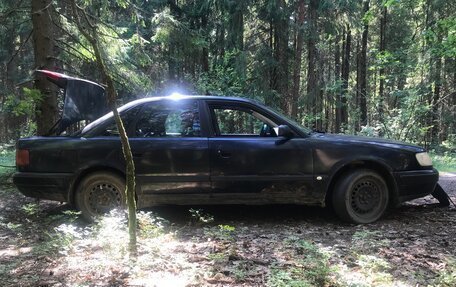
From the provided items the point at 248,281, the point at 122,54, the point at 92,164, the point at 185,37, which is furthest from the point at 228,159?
the point at 185,37

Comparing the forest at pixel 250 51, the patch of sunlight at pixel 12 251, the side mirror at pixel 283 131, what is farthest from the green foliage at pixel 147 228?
the forest at pixel 250 51

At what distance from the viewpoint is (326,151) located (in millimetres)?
5797

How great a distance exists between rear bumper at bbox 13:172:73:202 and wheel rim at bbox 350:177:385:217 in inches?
157

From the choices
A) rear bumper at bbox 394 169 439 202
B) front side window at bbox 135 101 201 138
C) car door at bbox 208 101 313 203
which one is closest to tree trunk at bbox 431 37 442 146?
rear bumper at bbox 394 169 439 202

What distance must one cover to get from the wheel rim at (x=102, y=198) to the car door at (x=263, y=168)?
4.58ft

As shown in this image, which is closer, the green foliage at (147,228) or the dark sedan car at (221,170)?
the green foliage at (147,228)

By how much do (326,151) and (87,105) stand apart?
3.79 metres

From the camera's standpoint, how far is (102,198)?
5793mm

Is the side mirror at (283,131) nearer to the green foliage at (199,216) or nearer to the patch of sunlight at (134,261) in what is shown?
the green foliage at (199,216)

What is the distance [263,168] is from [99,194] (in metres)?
2.32

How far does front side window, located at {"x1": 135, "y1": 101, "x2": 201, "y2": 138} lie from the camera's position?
19.5ft

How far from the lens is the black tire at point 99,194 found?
5773 millimetres

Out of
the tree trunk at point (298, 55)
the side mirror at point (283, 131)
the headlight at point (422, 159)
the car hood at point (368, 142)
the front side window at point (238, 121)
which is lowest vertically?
the headlight at point (422, 159)

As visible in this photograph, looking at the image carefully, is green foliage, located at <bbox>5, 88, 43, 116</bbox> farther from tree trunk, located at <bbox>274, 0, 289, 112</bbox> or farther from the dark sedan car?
tree trunk, located at <bbox>274, 0, 289, 112</bbox>
